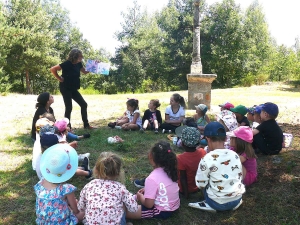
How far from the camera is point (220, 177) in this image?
2.89 meters

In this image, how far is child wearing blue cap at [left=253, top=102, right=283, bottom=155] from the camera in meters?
4.09

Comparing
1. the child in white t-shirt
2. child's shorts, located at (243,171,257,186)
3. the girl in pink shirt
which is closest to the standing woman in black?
the child in white t-shirt

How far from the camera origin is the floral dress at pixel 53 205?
2553mm

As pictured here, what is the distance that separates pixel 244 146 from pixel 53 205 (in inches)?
87.3

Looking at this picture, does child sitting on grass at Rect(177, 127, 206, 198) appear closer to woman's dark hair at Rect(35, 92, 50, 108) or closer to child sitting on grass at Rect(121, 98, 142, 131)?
woman's dark hair at Rect(35, 92, 50, 108)

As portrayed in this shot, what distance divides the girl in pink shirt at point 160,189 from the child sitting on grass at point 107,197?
0.71ft

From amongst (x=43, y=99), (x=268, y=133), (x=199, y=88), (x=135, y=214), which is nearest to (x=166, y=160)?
(x=135, y=214)

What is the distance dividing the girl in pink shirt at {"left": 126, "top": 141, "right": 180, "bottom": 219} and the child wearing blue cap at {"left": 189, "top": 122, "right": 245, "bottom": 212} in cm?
31

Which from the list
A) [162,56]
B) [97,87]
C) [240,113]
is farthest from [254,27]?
[240,113]

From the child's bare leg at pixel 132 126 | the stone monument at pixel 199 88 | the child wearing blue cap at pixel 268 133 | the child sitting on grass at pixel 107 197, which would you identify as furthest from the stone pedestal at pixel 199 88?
the child sitting on grass at pixel 107 197

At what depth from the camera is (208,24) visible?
28.7 meters

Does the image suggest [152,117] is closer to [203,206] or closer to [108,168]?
[203,206]

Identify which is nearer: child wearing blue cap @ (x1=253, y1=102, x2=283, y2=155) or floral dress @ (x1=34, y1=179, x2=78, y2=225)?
floral dress @ (x1=34, y1=179, x2=78, y2=225)

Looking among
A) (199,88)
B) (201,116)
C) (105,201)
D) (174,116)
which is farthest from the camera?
(199,88)
